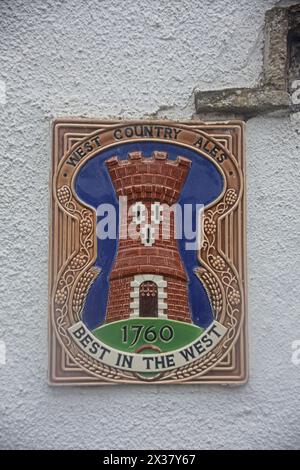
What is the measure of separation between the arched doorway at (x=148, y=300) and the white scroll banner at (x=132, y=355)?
0.43 feet

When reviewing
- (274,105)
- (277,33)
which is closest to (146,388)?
(274,105)

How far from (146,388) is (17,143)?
883 millimetres

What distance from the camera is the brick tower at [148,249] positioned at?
2061mm

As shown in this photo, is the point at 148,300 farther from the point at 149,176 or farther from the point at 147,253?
the point at 149,176

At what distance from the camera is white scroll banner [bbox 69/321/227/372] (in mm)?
2045

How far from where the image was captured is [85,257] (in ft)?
6.82

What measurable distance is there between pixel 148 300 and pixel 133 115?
0.60 meters

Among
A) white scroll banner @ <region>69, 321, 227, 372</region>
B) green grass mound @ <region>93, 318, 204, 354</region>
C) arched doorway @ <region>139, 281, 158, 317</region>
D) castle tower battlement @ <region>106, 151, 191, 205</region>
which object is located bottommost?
white scroll banner @ <region>69, 321, 227, 372</region>

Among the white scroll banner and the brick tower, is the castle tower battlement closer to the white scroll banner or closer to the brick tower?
the brick tower

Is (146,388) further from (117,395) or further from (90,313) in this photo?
(90,313)

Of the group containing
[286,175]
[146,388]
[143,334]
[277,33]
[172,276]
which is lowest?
[146,388]

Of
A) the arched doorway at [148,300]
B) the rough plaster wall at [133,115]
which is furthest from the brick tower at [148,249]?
the rough plaster wall at [133,115]

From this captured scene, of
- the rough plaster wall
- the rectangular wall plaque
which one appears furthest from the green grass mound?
the rough plaster wall

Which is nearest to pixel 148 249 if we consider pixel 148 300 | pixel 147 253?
pixel 147 253
